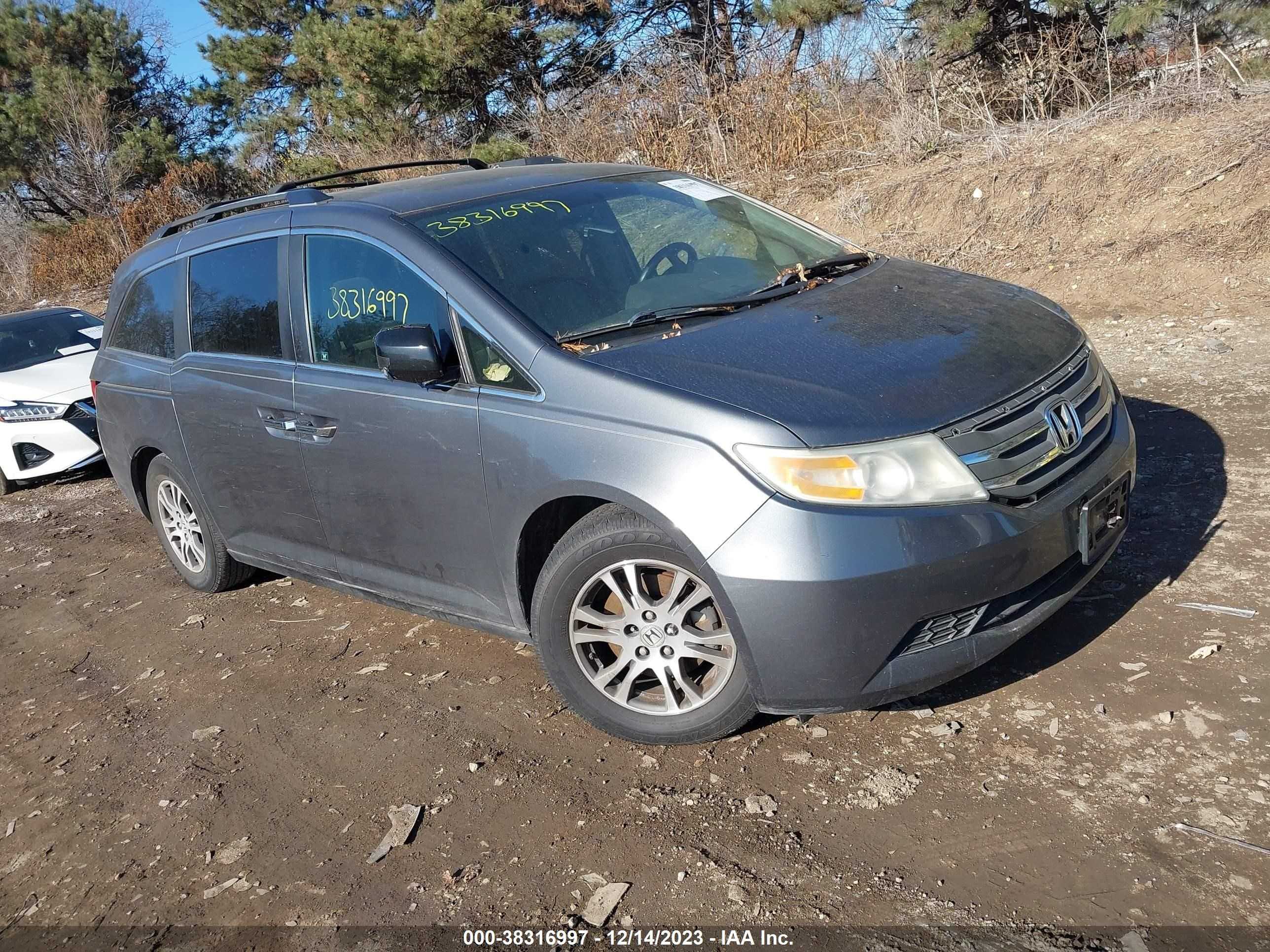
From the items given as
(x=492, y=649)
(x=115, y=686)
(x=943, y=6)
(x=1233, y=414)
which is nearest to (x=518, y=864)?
(x=492, y=649)

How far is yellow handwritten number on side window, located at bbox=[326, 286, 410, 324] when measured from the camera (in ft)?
13.0

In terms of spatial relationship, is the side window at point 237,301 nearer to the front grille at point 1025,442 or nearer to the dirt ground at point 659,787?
the dirt ground at point 659,787

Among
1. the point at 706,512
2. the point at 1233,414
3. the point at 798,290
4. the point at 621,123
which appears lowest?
the point at 1233,414

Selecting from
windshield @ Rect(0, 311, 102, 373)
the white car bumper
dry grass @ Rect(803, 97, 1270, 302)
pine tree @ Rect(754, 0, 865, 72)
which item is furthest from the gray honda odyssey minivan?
pine tree @ Rect(754, 0, 865, 72)

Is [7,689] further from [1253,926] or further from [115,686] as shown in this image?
[1253,926]

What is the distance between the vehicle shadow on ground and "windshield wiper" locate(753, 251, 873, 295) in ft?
5.07

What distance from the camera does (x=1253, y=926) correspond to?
8.05ft

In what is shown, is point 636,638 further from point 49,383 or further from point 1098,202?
point 1098,202

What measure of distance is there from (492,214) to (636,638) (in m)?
1.74

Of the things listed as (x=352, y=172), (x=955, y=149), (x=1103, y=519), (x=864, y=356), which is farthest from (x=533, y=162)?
(x=955, y=149)

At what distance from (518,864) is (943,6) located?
41.7ft

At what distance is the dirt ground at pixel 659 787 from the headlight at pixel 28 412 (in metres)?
4.19

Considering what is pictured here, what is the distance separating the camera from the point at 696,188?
4828mm

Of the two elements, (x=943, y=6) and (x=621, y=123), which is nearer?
(x=943, y=6)
